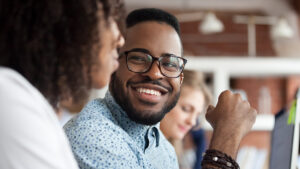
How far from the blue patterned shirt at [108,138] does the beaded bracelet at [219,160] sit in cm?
14

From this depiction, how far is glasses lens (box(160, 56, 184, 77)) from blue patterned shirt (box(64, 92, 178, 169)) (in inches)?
5.6

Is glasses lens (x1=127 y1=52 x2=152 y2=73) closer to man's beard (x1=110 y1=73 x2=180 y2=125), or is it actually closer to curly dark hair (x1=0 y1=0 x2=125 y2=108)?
man's beard (x1=110 y1=73 x2=180 y2=125)

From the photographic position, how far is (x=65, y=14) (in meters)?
0.64

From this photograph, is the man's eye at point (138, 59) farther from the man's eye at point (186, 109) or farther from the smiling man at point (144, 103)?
the man's eye at point (186, 109)

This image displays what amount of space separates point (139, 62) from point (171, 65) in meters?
0.08

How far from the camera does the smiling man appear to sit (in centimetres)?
95

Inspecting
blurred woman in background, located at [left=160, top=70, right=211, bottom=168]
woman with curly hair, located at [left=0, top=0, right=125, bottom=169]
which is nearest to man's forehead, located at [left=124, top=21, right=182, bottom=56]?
woman with curly hair, located at [left=0, top=0, right=125, bottom=169]

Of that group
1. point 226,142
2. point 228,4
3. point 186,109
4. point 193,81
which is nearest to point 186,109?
point 186,109

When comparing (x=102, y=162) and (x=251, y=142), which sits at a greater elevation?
(x=251, y=142)

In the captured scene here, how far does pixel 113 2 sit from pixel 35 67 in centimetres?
17

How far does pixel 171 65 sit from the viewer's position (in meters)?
1.08

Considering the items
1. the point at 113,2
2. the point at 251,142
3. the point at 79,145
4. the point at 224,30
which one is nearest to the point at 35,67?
the point at 113,2

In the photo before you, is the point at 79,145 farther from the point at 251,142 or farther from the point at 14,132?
the point at 251,142

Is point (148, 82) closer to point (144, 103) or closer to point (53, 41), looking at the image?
point (144, 103)
